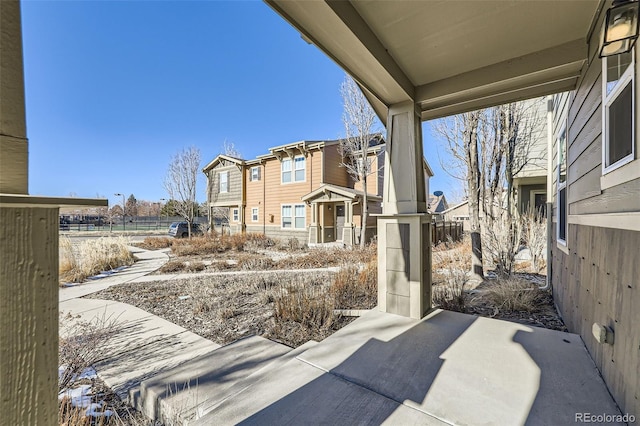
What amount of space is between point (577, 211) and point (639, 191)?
6.02 ft

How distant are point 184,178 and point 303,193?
29.8 ft

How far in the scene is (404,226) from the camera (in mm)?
3412

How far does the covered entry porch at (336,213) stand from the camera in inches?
468

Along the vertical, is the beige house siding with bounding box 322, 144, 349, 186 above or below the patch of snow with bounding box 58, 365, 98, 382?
above

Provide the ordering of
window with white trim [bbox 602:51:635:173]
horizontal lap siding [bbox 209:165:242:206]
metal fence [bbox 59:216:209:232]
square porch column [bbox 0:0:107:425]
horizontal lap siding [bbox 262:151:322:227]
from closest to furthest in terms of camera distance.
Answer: square porch column [bbox 0:0:107:425] < window with white trim [bbox 602:51:635:173] < horizontal lap siding [bbox 262:151:322:227] < horizontal lap siding [bbox 209:165:242:206] < metal fence [bbox 59:216:209:232]

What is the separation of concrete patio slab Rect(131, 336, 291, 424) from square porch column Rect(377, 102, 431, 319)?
159 cm

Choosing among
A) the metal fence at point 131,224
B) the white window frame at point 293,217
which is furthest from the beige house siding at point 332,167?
the metal fence at point 131,224

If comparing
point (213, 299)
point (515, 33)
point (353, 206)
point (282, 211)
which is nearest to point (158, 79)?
point (282, 211)

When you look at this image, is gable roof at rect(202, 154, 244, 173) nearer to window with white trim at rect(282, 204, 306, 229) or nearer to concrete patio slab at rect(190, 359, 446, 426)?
window with white trim at rect(282, 204, 306, 229)

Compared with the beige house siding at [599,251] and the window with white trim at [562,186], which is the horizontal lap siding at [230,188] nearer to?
the window with white trim at [562,186]

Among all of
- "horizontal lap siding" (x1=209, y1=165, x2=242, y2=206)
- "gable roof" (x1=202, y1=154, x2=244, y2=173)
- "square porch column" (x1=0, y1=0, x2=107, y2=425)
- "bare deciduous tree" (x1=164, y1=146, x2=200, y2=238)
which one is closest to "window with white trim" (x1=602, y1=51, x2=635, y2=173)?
"square porch column" (x1=0, y1=0, x2=107, y2=425)

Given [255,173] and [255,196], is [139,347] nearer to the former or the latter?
[255,196]

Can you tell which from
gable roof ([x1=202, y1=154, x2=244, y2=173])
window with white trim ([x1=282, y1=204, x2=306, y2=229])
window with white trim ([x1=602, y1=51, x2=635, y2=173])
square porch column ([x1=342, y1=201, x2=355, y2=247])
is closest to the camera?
window with white trim ([x1=602, y1=51, x2=635, y2=173])

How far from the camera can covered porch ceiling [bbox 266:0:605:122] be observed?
2139 millimetres
